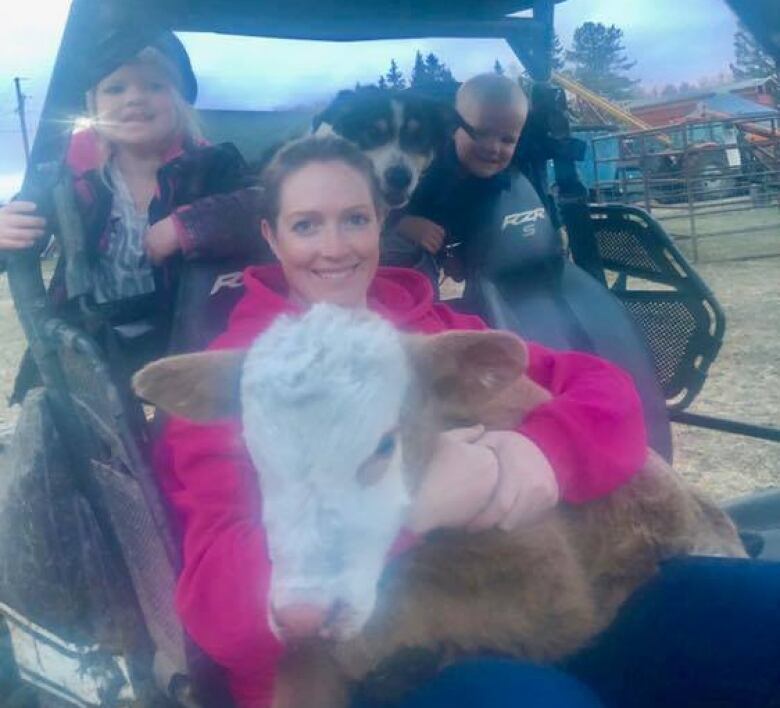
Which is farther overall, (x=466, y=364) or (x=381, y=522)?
(x=466, y=364)

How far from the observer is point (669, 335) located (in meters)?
3.21

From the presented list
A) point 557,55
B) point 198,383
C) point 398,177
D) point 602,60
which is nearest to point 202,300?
point 198,383

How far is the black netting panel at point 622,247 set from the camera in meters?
3.21

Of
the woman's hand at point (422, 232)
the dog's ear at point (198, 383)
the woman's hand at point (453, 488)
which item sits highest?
the woman's hand at point (422, 232)

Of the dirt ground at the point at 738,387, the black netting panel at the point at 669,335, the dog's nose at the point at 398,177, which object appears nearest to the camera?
the dog's nose at the point at 398,177

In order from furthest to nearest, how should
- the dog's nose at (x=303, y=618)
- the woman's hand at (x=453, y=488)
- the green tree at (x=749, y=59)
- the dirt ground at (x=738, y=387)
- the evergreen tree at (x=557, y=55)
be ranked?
1. the dirt ground at (x=738, y=387)
2. the evergreen tree at (x=557, y=55)
3. the green tree at (x=749, y=59)
4. the woman's hand at (x=453, y=488)
5. the dog's nose at (x=303, y=618)

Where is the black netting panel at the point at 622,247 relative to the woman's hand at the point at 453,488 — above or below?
above

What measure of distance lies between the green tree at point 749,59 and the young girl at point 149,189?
41.6 inches

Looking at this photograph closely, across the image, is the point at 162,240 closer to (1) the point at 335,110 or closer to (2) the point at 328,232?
(2) the point at 328,232

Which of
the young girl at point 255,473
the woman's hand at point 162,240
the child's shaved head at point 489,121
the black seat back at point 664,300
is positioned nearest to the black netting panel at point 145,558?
the young girl at point 255,473

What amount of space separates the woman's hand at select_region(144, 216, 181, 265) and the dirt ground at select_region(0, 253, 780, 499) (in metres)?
1.36

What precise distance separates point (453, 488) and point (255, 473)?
312 millimetres

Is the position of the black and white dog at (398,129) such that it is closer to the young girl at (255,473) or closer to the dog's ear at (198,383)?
the young girl at (255,473)

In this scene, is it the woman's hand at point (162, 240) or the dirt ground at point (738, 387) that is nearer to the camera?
the woman's hand at point (162, 240)
